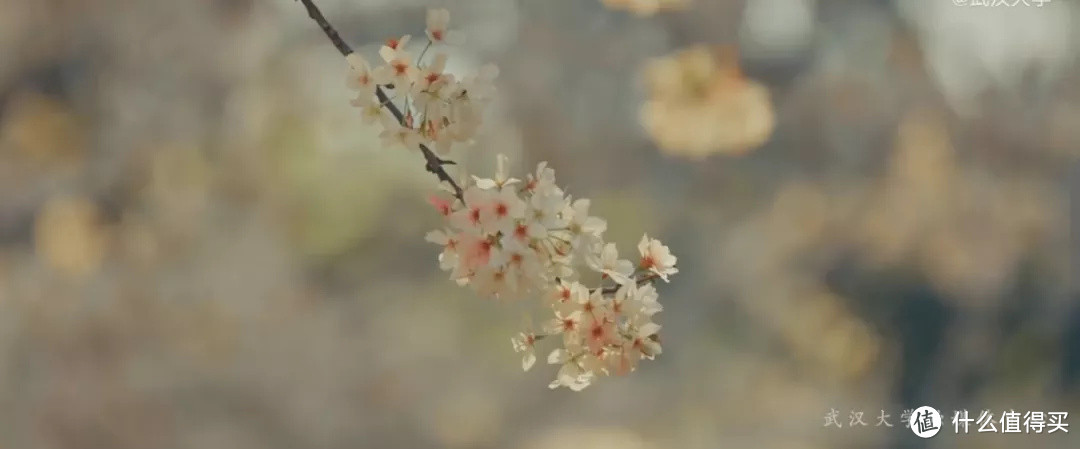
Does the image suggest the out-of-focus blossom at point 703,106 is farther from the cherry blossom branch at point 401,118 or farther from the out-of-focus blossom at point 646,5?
the cherry blossom branch at point 401,118

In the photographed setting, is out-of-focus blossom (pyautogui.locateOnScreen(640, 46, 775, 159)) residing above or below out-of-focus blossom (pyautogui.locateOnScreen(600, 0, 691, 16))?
below

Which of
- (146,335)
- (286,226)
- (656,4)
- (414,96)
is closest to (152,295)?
(146,335)

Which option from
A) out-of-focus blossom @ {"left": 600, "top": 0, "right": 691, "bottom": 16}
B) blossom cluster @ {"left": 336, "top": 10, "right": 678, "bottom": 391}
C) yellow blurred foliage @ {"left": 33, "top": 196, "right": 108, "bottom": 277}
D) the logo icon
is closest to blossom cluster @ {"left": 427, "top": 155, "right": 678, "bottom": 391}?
blossom cluster @ {"left": 336, "top": 10, "right": 678, "bottom": 391}

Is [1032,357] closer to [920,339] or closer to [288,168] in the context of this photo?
[920,339]
